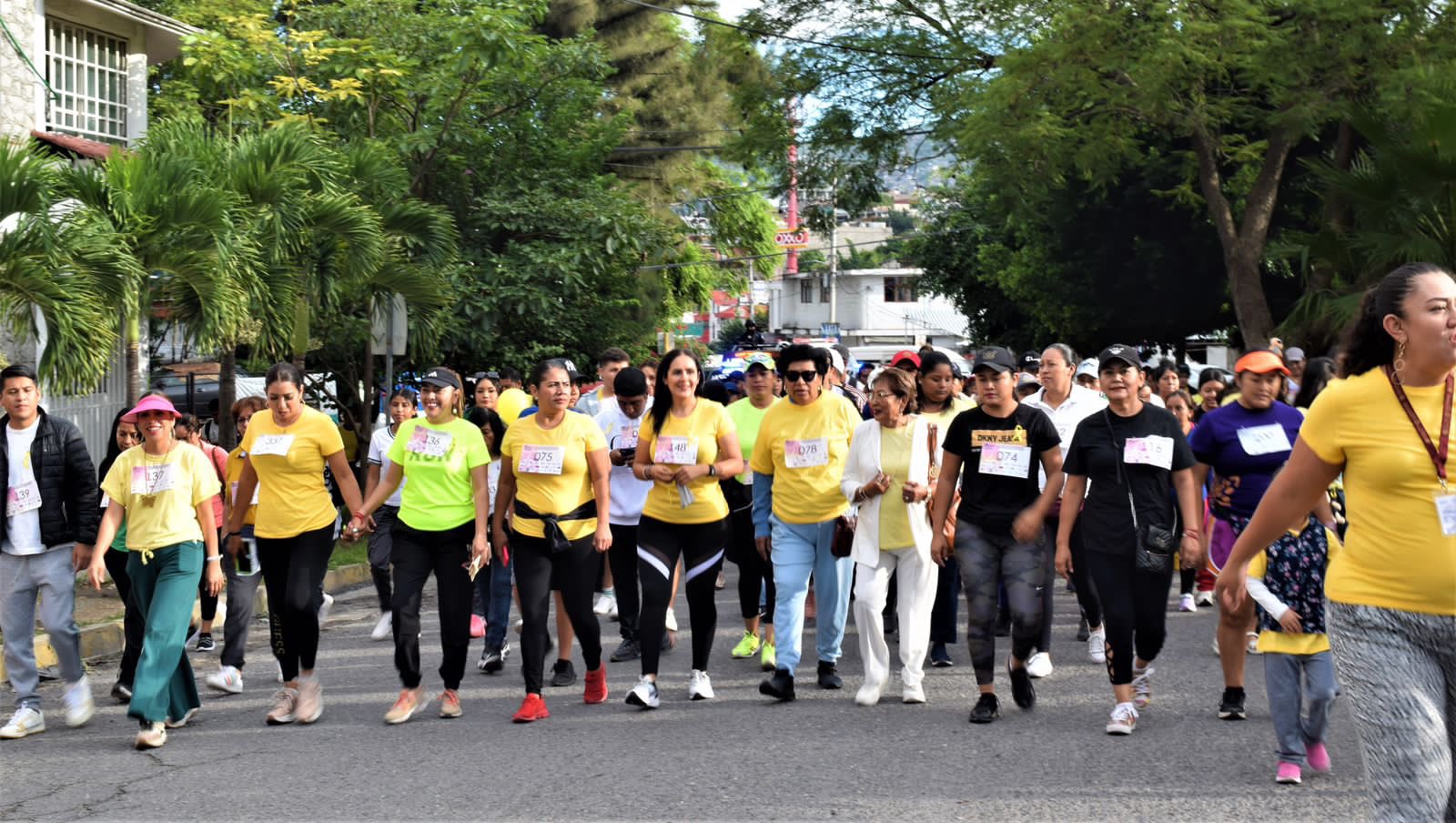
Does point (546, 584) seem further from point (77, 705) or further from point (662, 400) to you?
point (77, 705)

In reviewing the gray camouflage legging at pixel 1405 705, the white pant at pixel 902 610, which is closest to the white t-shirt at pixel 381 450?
the white pant at pixel 902 610

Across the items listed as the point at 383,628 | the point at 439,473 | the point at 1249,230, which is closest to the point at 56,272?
the point at 383,628

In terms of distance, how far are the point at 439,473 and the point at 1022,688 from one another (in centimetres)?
313

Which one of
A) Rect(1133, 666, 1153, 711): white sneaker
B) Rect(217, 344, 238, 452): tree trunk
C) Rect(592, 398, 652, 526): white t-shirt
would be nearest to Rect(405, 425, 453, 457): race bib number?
Rect(592, 398, 652, 526): white t-shirt

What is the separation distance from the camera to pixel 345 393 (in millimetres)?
22453

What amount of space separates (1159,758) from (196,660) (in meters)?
6.12

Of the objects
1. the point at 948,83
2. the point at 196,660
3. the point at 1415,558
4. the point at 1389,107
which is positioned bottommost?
the point at 196,660

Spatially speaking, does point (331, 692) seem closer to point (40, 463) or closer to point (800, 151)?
point (40, 463)

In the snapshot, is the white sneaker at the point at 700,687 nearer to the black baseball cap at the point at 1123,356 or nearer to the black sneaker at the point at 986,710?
the black sneaker at the point at 986,710

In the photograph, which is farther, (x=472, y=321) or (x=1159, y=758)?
(x=472, y=321)

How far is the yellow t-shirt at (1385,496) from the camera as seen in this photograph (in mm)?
3947

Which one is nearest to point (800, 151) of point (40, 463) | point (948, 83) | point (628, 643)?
point (948, 83)

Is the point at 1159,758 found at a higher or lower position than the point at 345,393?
lower

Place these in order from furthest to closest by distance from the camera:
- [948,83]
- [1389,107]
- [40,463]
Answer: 1. [948,83]
2. [1389,107]
3. [40,463]
